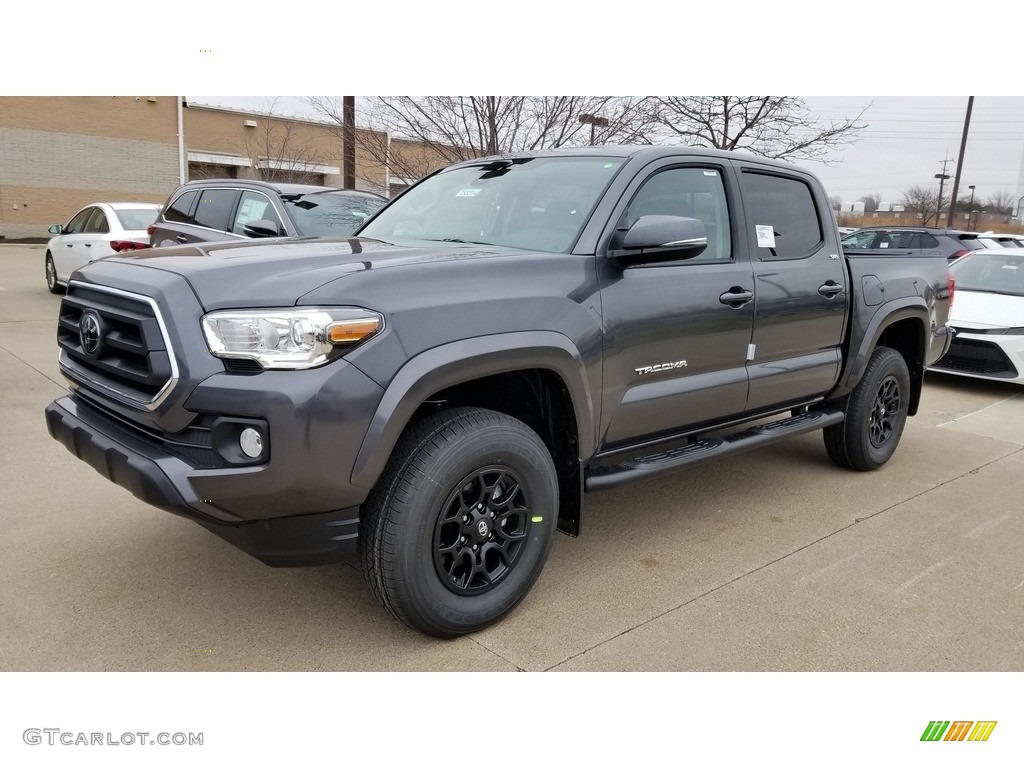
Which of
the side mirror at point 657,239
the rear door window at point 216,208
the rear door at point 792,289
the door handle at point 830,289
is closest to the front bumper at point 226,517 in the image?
the side mirror at point 657,239

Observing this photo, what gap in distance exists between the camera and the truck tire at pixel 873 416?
5.11 metres

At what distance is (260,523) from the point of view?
104 inches

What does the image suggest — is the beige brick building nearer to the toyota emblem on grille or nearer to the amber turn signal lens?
the toyota emblem on grille

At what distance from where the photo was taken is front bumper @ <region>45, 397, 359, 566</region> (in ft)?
8.36

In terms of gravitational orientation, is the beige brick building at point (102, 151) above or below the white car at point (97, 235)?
above

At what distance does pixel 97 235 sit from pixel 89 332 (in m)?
10.1

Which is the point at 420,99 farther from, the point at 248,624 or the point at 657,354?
the point at 248,624

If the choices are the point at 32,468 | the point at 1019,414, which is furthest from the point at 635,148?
the point at 1019,414

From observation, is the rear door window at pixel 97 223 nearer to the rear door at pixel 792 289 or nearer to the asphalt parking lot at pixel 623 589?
the asphalt parking lot at pixel 623 589

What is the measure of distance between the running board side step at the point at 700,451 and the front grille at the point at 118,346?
5.89 ft

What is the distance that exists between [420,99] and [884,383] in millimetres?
7625

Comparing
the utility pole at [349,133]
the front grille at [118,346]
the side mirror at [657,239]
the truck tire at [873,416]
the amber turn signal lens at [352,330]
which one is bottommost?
the truck tire at [873,416]

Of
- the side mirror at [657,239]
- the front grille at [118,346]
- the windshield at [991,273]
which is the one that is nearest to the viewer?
the front grille at [118,346]

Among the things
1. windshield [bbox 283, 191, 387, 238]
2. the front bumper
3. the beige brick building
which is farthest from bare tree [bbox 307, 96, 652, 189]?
the beige brick building
